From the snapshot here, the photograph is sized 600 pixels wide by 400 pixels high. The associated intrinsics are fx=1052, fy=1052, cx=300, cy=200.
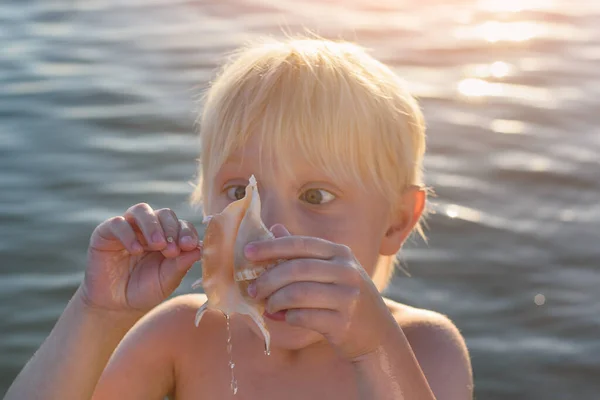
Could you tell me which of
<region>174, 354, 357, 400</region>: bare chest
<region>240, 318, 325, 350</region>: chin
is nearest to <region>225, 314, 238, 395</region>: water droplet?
<region>174, 354, 357, 400</region>: bare chest

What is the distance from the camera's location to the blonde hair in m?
3.28

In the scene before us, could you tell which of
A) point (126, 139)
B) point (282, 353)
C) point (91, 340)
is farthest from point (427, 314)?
point (126, 139)

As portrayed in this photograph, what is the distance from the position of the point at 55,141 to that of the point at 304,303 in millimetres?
4333

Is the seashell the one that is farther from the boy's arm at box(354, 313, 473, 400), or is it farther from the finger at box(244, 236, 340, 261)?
→ the boy's arm at box(354, 313, 473, 400)

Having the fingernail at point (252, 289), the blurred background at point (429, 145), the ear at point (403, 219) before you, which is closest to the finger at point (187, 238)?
the fingernail at point (252, 289)

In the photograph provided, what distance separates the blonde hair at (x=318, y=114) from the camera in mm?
3277

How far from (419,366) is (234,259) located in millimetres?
729

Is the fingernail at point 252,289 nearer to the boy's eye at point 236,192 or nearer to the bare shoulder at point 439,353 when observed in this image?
the boy's eye at point 236,192

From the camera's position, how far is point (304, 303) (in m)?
2.56

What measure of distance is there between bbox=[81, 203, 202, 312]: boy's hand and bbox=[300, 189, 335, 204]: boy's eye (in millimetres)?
372

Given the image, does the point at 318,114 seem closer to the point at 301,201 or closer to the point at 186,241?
the point at 301,201

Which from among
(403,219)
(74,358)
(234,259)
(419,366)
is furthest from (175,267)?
(403,219)

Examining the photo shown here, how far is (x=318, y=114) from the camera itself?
3.31m

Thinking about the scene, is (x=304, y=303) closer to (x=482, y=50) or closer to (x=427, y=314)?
(x=427, y=314)
